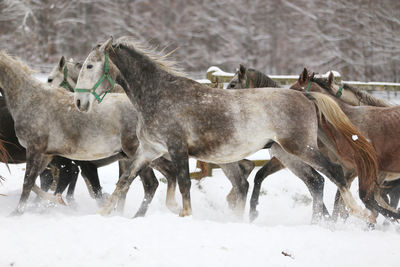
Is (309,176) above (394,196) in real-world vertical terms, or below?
above

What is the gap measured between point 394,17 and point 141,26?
10.2m

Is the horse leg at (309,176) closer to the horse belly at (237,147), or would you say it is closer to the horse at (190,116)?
the horse at (190,116)

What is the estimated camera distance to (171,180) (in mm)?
5527

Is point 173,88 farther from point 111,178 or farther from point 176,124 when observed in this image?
point 111,178

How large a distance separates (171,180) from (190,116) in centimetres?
130

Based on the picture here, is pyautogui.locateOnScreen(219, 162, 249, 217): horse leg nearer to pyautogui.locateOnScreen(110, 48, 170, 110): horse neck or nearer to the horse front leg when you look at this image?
the horse front leg

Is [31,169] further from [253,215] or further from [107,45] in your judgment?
[253,215]

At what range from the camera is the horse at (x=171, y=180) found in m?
5.44

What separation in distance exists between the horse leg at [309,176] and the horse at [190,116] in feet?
1.00

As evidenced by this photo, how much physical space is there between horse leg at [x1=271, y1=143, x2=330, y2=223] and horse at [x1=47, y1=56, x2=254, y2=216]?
0.64m

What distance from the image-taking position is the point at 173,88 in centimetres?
464

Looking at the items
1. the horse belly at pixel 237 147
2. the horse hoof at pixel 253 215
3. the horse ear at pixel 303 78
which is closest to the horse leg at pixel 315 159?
the horse belly at pixel 237 147

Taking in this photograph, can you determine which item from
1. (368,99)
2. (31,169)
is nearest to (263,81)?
(368,99)

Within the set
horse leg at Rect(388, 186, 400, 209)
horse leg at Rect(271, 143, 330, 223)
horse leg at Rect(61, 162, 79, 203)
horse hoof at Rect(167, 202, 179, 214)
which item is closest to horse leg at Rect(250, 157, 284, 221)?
horse leg at Rect(271, 143, 330, 223)
